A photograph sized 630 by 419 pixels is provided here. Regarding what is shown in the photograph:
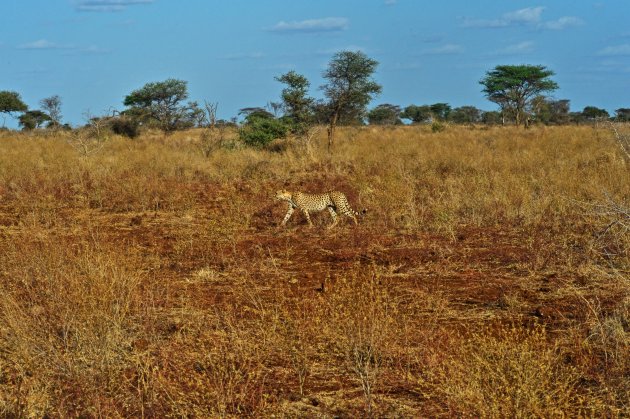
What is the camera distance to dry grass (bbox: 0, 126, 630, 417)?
4406 mm

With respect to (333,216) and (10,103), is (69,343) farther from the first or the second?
(10,103)

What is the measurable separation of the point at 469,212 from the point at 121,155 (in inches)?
453

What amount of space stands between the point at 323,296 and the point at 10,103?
40.0 m

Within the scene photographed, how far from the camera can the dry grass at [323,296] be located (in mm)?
4406

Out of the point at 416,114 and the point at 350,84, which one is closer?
the point at 350,84

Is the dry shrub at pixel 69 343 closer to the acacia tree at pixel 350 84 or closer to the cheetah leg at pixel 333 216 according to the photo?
the cheetah leg at pixel 333 216

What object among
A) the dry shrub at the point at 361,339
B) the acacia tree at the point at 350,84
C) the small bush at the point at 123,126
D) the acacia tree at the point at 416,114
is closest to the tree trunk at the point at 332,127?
the acacia tree at the point at 350,84

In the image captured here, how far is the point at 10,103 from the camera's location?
1633 inches

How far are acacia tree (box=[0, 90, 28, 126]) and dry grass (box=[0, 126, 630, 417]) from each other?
2840 centimetres

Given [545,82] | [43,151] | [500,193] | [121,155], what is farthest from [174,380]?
[545,82]

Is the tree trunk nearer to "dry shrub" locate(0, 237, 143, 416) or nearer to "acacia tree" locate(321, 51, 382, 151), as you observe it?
"acacia tree" locate(321, 51, 382, 151)

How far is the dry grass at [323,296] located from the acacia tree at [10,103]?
2840 cm

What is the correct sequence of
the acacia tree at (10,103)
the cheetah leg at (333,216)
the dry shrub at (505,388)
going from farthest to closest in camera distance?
the acacia tree at (10,103) < the cheetah leg at (333,216) < the dry shrub at (505,388)

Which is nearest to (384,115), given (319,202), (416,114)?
(416,114)
